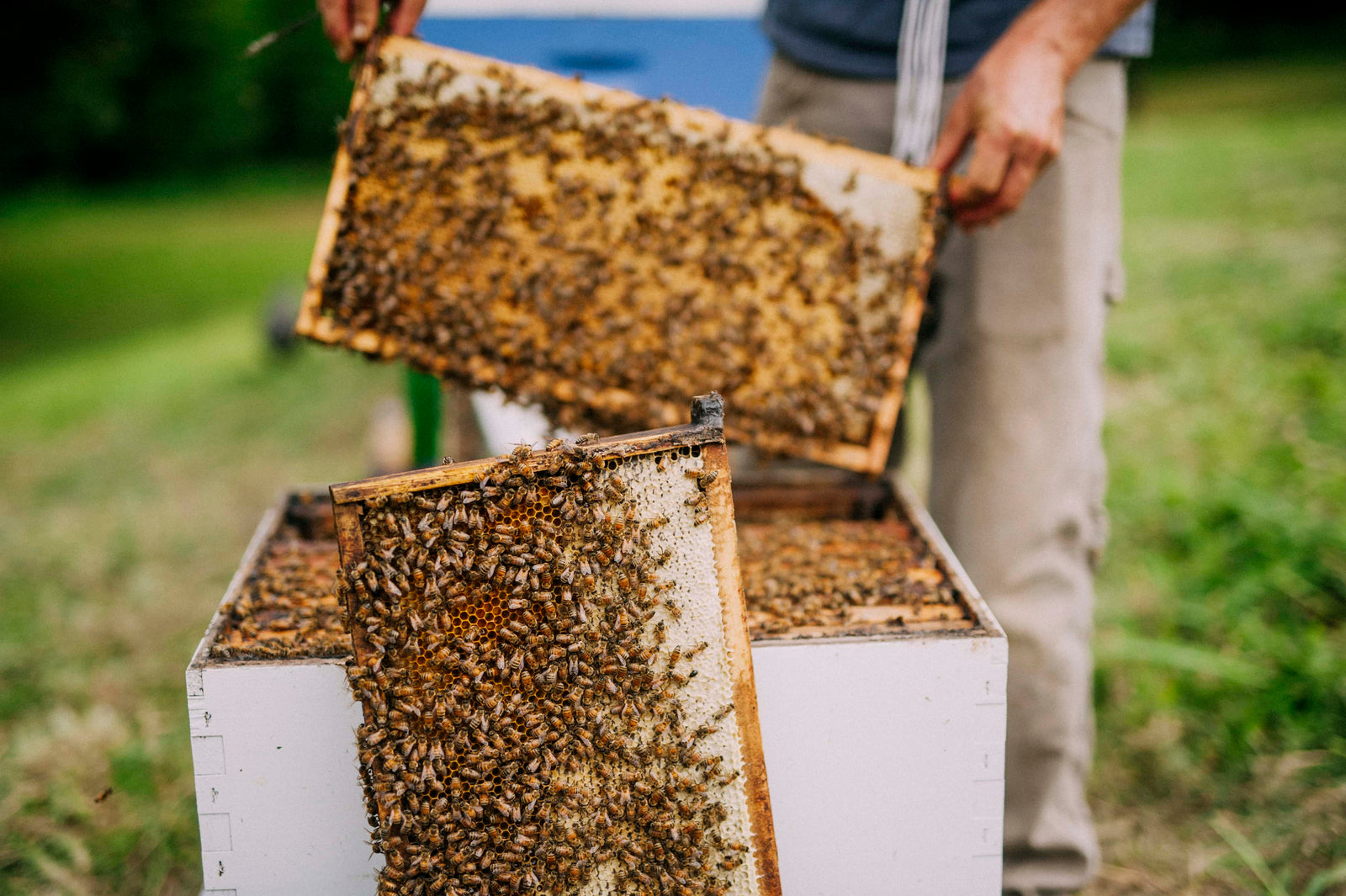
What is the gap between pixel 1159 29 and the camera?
172ft

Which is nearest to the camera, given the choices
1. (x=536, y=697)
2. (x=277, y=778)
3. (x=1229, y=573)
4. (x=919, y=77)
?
(x=536, y=697)

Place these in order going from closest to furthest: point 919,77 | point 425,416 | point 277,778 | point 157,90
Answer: point 277,778, point 919,77, point 425,416, point 157,90

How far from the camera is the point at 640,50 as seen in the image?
457cm

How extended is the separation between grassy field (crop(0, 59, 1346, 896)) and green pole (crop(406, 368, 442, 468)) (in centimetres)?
148

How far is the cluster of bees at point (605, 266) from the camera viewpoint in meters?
2.44

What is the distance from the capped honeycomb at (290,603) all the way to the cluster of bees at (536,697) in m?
0.29

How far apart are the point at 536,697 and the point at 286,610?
0.76m

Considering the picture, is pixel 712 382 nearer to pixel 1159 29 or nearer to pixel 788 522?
pixel 788 522

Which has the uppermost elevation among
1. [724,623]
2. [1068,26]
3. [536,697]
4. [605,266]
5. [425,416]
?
[1068,26]

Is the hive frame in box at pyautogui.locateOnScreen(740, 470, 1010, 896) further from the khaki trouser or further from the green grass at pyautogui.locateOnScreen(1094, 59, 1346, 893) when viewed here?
the green grass at pyautogui.locateOnScreen(1094, 59, 1346, 893)

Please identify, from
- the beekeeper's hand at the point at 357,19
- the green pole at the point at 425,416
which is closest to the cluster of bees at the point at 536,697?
the beekeeper's hand at the point at 357,19

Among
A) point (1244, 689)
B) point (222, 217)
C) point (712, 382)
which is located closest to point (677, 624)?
point (712, 382)

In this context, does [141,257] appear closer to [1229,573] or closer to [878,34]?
[878,34]

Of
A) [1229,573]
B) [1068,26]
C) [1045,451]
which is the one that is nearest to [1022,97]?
[1068,26]
